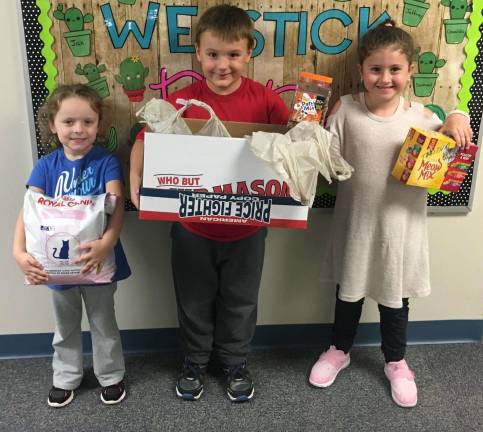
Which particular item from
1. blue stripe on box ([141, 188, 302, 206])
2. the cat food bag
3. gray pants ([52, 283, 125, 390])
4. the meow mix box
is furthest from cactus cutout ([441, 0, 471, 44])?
gray pants ([52, 283, 125, 390])

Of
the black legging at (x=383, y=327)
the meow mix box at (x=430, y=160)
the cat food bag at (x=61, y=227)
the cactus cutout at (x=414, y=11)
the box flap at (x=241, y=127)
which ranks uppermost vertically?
the cactus cutout at (x=414, y=11)

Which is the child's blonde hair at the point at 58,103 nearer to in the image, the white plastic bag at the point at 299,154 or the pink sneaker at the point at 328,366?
the white plastic bag at the point at 299,154

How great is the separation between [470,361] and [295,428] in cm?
72

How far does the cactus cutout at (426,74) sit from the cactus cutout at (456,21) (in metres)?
0.07

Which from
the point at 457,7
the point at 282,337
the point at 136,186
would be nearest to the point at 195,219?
the point at 136,186

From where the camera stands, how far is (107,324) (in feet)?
4.88

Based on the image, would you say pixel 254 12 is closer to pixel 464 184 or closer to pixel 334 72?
pixel 334 72

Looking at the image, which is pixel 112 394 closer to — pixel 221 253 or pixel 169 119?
pixel 221 253

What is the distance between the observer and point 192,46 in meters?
1.44

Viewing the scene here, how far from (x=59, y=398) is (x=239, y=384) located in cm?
55

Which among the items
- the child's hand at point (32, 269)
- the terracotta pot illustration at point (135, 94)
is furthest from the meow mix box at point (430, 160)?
the child's hand at point (32, 269)

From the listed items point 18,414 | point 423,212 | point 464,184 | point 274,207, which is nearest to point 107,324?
point 18,414

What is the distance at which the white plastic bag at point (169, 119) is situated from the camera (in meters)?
1.24

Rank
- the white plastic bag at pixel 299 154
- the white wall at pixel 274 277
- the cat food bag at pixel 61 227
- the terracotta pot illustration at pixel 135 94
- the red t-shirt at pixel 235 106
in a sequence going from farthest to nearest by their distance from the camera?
the white wall at pixel 274 277 → the terracotta pot illustration at pixel 135 94 → the red t-shirt at pixel 235 106 → the cat food bag at pixel 61 227 → the white plastic bag at pixel 299 154
